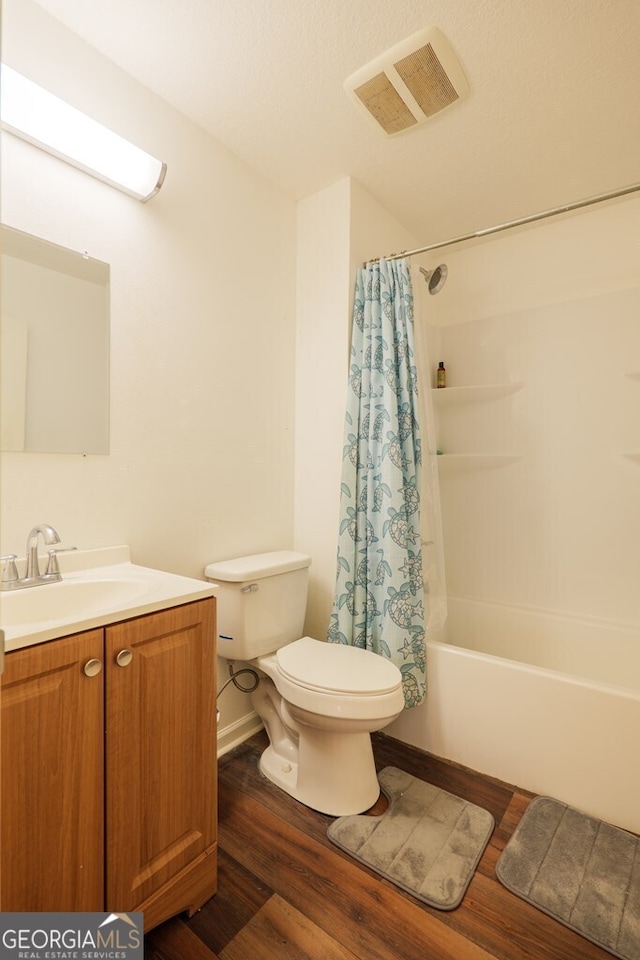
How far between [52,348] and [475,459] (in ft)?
6.91

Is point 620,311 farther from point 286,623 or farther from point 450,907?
point 450,907

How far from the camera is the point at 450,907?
3.89 ft

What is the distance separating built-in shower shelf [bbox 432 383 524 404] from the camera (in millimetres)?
2449

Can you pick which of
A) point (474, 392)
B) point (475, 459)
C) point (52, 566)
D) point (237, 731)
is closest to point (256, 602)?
point (237, 731)

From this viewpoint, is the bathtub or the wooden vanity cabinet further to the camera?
the bathtub

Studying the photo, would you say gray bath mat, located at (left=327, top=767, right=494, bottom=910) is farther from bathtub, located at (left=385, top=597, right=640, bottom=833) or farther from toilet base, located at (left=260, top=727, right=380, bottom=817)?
bathtub, located at (left=385, top=597, right=640, bottom=833)

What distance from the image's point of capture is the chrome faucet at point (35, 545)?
1190 mm

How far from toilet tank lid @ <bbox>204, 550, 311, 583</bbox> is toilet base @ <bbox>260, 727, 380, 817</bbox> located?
0.55m

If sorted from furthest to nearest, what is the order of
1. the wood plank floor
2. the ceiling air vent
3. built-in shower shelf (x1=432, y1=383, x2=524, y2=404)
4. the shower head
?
built-in shower shelf (x1=432, y1=383, x2=524, y2=404), the shower head, the ceiling air vent, the wood plank floor

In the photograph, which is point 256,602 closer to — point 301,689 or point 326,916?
point 301,689

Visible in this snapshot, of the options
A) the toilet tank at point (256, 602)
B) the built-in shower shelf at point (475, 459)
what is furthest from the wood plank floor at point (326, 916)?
the built-in shower shelf at point (475, 459)

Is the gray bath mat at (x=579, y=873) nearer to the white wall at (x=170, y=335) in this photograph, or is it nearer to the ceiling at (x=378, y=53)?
the white wall at (x=170, y=335)

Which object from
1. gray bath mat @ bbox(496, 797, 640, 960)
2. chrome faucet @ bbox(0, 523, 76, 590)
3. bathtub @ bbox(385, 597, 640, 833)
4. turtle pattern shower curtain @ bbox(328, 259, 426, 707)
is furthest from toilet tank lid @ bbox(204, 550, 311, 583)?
gray bath mat @ bbox(496, 797, 640, 960)

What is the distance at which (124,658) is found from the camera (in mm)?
996
